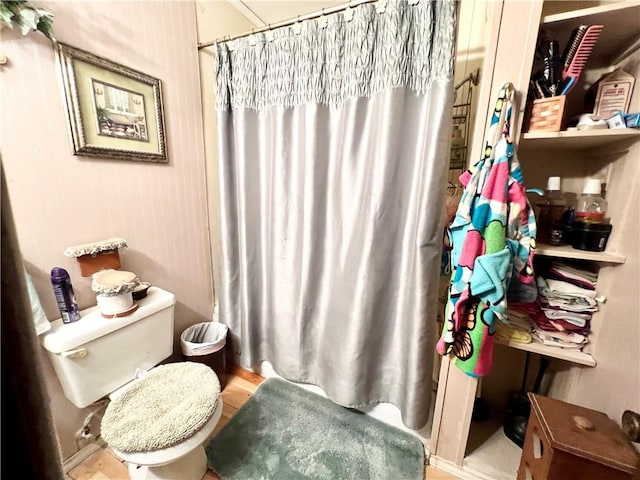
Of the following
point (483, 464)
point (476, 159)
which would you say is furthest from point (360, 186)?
point (483, 464)

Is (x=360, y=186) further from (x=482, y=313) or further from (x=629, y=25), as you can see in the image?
(x=629, y=25)

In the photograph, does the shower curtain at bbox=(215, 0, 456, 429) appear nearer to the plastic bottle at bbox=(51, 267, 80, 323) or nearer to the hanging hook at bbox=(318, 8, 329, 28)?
the hanging hook at bbox=(318, 8, 329, 28)

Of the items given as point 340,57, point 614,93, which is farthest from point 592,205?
point 340,57

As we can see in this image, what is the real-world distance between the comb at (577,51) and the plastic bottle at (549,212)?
35 cm

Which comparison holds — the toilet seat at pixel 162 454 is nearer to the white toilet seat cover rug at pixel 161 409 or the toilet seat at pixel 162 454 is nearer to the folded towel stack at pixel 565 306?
the white toilet seat cover rug at pixel 161 409

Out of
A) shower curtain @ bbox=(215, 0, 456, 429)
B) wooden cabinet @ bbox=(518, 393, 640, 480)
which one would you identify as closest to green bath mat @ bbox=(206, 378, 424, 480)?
shower curtain @ bbox=(215, 0, 456, 429)

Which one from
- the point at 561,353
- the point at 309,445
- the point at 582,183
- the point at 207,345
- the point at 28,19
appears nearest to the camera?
the point at 28,19

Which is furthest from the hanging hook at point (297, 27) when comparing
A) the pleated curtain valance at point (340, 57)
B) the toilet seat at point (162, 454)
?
the toilet seat at point (162, 454)

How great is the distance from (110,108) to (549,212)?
1.88 metres

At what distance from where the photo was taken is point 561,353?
92 centimetres

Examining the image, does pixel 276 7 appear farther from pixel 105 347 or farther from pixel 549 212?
pixel 105 347

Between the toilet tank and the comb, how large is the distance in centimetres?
Answer: 178

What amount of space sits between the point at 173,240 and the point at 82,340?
0.62 meters

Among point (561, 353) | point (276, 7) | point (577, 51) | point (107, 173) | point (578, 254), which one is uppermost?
point (276, 7)
